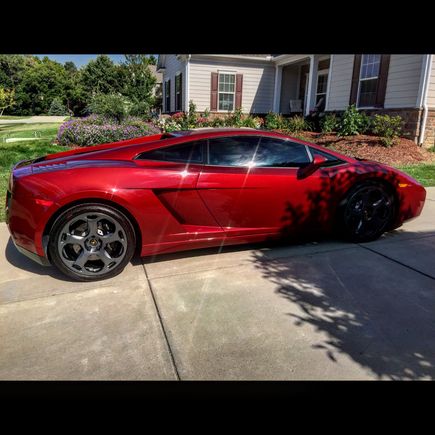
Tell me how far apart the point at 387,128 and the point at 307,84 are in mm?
8299

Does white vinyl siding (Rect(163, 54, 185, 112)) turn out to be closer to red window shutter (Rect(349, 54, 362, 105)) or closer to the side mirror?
red window shutter (Rect(349, 54, 362, 105))

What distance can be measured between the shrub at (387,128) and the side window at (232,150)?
8.05 m

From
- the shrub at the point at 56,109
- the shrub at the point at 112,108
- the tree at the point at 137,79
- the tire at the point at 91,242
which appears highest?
the tree at the point at 137,79

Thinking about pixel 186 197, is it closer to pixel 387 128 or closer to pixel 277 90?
pixel 387 128

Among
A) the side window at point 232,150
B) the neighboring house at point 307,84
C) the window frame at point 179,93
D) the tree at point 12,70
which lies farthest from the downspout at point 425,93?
the tree at point 12,70

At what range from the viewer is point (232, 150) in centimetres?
379

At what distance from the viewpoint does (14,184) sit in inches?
128

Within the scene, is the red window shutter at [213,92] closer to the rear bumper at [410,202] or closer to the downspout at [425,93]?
the downspout at [425,93]

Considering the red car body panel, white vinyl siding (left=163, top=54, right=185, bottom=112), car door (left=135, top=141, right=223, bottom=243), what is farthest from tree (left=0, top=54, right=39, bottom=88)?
car door (left=135, top=141, right=223, bottom=243)

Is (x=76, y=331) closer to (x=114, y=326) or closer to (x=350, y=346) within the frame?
(x=114, y=326)

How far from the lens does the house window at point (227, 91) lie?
1780 centimetres

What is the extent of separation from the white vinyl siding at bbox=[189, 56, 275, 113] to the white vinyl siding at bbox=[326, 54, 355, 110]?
4608 millimetres

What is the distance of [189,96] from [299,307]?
1622 cm

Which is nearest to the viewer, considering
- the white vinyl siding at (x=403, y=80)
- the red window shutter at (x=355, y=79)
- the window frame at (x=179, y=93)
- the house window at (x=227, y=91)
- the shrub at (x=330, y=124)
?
the white vinyl siding at (x=403, y=80)
